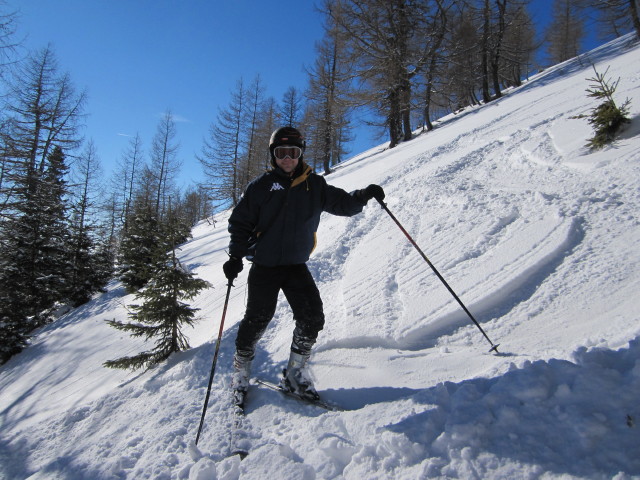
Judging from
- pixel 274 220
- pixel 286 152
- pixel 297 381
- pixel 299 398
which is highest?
pixel 286 152

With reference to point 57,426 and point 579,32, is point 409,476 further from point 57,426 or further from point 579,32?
point 579,32

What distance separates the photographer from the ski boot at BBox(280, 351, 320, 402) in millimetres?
2669

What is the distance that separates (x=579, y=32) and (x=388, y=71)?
32.1 metres

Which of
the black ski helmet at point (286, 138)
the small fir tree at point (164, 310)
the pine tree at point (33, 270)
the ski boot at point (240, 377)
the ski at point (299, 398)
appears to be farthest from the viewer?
the pine tree at point (33, 270)

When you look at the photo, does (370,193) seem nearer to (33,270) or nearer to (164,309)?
(164,309)

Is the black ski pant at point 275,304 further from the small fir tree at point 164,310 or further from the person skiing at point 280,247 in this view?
the small fir tree at point 164,310

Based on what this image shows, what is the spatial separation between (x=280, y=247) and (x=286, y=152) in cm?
81

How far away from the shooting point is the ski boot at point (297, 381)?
2.67m

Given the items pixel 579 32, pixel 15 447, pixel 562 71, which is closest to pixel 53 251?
pixel 15 447

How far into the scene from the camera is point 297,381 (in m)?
2.74

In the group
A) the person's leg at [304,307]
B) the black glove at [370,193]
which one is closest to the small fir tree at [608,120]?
the black glove at [370,193]

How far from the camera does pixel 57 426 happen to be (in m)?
3.37

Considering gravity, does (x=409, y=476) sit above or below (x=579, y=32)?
below

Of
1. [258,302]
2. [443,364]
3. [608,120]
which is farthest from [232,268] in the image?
[608,120]
